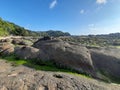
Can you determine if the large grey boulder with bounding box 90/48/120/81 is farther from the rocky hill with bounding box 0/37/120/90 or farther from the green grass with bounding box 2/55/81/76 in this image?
the green grass with bounding box 2/55/81/76

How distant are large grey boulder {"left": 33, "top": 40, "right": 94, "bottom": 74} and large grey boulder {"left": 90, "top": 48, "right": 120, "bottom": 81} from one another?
1180mm

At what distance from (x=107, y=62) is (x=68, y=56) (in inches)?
182

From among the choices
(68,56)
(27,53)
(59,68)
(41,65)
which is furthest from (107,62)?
(27,53)

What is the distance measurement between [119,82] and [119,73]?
6.21 feet

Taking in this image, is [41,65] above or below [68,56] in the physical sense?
below

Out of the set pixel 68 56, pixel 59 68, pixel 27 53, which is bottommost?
pixel 59 68

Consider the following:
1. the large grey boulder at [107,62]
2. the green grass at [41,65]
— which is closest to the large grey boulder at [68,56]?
the green grass at [41,65]

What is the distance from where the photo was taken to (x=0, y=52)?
24672 millimetres

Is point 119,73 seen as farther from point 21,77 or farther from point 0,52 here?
point 0,52

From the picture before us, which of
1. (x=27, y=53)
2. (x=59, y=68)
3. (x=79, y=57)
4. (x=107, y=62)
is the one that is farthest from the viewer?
(x=27, y=53)

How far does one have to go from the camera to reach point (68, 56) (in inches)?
733

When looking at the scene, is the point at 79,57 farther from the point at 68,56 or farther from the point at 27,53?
the point at 27,53

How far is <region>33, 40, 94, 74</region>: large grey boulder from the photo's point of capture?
1777 centimetres

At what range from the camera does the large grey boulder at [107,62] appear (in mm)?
18203
